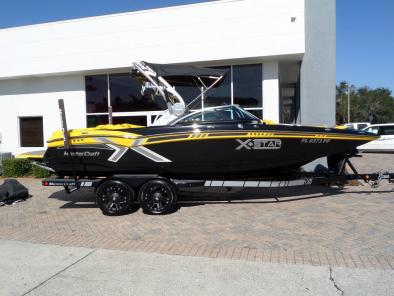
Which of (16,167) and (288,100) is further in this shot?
(288,100)

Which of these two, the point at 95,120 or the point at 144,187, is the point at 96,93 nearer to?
the point at 95,120

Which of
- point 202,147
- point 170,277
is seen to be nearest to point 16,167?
point 202,147

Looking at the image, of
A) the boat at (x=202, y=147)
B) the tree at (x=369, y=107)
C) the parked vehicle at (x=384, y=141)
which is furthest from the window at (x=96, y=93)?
the tree at (x=369, y=107)

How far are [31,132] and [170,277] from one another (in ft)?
40.2

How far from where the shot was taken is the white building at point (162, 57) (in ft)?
36.9

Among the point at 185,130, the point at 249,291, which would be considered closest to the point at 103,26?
the point at 185,130

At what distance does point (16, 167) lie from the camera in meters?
12.7

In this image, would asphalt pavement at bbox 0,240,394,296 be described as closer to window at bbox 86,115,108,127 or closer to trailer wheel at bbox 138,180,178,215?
trailer wheel at bbox 138,180,178,215

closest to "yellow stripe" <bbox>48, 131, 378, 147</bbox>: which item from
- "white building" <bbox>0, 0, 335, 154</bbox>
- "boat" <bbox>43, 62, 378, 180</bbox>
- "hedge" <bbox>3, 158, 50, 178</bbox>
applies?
"boat" <bbox>43, 62, 378, 180</bbox>

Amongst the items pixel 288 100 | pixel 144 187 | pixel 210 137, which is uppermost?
pixel 288 100

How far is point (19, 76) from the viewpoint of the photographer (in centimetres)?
1423

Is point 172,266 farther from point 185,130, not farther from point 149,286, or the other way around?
point 185,130

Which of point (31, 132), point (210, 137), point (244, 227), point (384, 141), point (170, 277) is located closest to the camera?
point (170, 277)

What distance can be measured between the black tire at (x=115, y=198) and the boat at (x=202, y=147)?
0.35m
